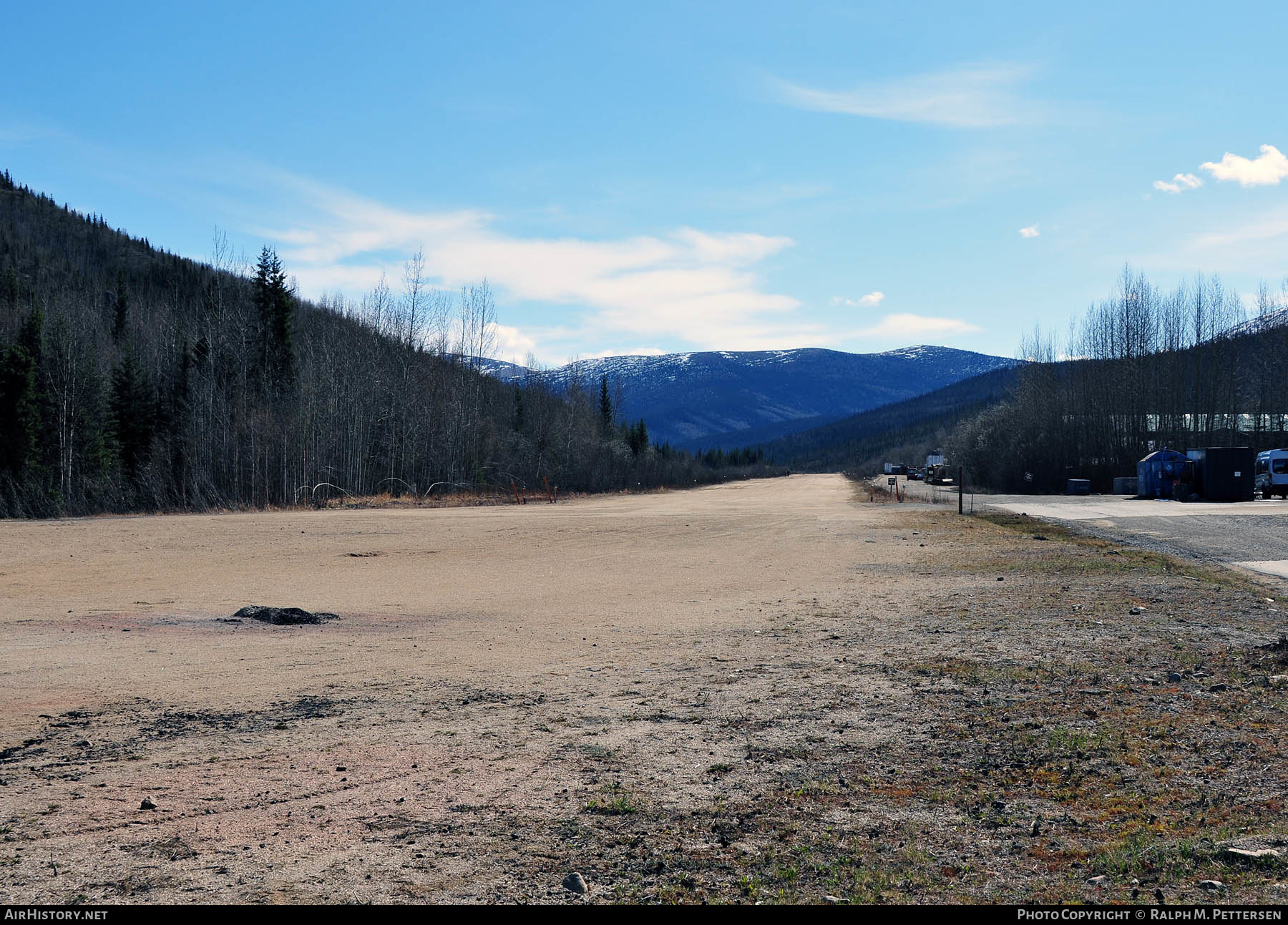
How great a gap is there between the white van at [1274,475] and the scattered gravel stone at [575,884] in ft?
188

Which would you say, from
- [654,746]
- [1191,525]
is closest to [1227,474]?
[1191,525]

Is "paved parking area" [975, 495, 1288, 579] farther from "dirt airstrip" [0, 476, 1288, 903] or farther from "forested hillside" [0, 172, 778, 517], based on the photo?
"forested hillside" [0, 172, 778, 517]

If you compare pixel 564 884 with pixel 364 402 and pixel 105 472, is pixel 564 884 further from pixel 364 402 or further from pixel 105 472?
pixel 364 402

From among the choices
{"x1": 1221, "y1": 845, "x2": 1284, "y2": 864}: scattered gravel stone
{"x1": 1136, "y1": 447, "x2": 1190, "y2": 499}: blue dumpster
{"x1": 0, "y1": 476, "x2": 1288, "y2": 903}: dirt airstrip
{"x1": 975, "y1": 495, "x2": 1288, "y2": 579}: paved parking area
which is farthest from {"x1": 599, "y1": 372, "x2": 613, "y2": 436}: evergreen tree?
{"x1": 1221, "y1": 845, "x2": 1284, "y2": 864}: scattered gravel stone

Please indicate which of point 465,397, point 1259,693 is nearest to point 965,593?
point 1259,693

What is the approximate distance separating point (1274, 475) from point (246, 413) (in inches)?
2285

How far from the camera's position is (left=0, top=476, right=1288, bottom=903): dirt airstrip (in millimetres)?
4281

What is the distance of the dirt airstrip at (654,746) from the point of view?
14.0 ft

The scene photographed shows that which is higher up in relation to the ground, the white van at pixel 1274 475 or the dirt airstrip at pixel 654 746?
the white van at pixel 1274 475

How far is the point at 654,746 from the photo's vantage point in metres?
6.54

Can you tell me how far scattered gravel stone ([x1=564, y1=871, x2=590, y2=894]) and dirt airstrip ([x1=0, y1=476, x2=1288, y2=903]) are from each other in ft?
0.19

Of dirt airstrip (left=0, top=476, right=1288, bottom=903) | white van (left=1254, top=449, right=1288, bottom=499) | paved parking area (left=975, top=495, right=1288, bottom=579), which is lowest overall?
dirt airstrip (left=0, top=476, right=1288, bottom=903)

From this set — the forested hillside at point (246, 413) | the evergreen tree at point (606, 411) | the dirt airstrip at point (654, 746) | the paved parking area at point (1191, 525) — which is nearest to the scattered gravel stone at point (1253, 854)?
the dirt airstrip at point (654, 746)

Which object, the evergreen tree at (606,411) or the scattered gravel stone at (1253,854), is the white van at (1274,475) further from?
the evergreen tree at (606,411)
